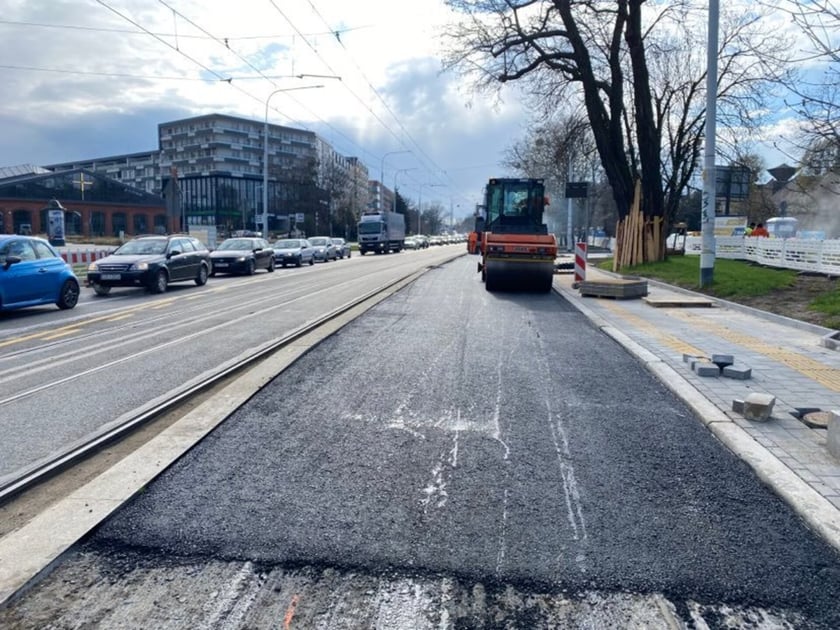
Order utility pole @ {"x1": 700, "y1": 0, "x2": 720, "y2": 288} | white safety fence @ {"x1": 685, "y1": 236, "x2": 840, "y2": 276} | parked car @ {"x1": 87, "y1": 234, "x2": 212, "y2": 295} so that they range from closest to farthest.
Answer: utility pole @ {"x1": 700, "y1": 0, "x2": 720, "y2": 288} → parked car @ {"x1": 87, "y1": 234, "x2": 212, "y2": 295} → white safety fence @ {"x1": 685, "y1": 236, "x2": 840, "y2": 276}

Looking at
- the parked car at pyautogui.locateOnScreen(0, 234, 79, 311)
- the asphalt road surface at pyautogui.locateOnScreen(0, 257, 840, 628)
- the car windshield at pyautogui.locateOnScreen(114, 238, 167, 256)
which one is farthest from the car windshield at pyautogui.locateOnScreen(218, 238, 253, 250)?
the asphalt road surface at pyautogui.locateOnScreen(0, 257, 840, 628)

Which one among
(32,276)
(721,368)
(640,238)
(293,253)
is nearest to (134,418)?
(721,368)

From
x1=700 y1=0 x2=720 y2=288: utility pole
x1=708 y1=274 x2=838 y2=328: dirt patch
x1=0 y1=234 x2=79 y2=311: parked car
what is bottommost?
x1=708 y1=274 x2=838 y2=328: dirt patch

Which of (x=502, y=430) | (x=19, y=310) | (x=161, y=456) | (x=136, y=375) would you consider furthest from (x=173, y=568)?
(x=19, y=310)

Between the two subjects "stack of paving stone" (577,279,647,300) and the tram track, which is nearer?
the tram track

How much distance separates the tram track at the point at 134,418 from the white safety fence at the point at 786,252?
46.7ft

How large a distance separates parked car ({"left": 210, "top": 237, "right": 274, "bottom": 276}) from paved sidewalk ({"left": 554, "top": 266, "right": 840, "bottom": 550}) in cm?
1564

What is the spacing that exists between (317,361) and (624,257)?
22.8 m

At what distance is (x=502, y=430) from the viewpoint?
5.54 meters

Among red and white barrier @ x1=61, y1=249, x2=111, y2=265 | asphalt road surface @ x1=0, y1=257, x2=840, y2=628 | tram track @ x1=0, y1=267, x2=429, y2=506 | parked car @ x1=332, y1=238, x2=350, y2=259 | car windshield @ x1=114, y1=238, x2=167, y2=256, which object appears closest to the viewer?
asphalt road surface @ x1=0, y1=257, x2=840, y2=628

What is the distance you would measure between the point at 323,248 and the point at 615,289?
27944 millimetres

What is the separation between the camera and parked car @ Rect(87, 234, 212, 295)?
57.8ft

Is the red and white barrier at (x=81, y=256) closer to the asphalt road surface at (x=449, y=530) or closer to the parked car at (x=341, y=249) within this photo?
the asphalt road surface at (x=449, y=530)

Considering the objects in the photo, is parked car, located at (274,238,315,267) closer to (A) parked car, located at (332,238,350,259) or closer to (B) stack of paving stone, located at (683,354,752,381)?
(A) parked car, located at (332,238,350,259)
